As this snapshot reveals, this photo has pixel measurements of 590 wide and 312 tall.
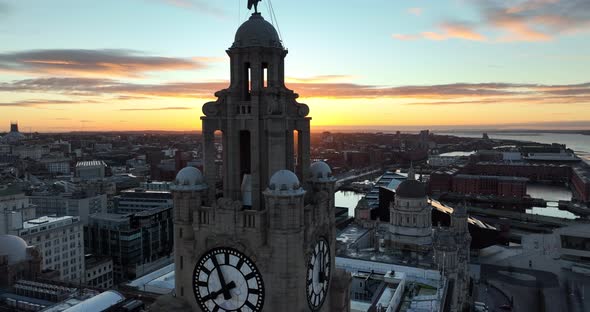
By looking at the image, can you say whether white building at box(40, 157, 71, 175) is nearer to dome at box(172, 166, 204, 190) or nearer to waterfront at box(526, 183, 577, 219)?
waterfront at box(526, 183, 577, 219)

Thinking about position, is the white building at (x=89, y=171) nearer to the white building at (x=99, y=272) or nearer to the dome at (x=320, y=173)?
the white building at (x=99, y=272)

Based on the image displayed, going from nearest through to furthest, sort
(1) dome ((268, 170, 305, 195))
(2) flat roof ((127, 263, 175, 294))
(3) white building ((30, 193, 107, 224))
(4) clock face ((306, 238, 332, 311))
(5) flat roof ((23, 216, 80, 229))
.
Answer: (1) dome ((268, 170, 305, 195)) < (4) clock face ((306, 238, 332, 311)) < (2) flat roof ((127, 263, 175, 294)) < (5) flat roof ((23, 216, 80, 229)) < (3) white building ((30, 193, 107, 224))

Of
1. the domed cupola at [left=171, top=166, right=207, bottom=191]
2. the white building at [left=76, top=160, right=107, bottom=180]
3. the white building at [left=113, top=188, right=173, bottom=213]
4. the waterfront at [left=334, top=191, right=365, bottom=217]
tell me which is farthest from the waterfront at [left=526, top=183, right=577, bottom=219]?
the white building at [left=76, top=160, right=107, bottom=180]

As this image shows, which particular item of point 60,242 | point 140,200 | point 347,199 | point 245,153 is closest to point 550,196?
point 347,199

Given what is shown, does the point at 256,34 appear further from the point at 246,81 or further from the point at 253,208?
the point at 253,208

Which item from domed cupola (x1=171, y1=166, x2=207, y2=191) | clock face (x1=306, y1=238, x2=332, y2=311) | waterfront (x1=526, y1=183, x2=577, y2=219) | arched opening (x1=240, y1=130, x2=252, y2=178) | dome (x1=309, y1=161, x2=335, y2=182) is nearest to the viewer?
domed cupola (x1=171, y1=166, x2=207, y2=191)
